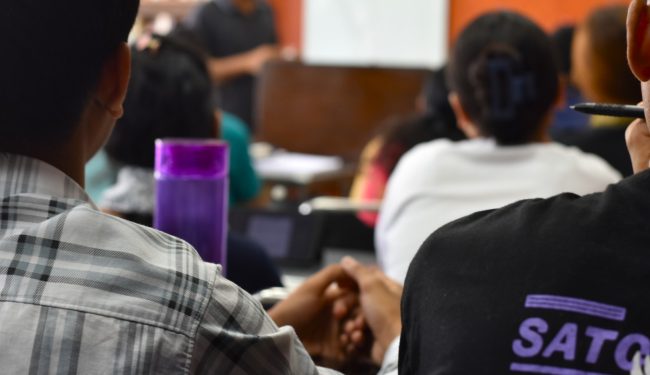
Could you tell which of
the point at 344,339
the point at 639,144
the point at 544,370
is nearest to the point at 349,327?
the point at 344,339

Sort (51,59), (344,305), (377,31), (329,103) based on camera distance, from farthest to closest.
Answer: (377,31), (329,103), (344,305), (51,59)

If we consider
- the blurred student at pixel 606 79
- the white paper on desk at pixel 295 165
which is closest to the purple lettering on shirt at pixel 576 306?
the blurred student at pixel 606 79

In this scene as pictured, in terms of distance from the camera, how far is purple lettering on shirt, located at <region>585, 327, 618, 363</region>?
78cm

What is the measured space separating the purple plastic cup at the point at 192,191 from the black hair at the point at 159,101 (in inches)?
21.4

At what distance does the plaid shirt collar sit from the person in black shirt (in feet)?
1.03

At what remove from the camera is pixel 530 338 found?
0.81m

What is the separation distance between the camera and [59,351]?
0.82m

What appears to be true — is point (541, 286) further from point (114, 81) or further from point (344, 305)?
point (344, 305)

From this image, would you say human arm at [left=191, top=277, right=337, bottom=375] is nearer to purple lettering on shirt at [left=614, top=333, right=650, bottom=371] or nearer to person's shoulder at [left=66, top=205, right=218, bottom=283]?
person's shoulder at [left=66, top=205, right=218, bottom=283]

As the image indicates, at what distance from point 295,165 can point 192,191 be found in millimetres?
2647

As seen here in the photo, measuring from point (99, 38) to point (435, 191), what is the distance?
1.26 meters

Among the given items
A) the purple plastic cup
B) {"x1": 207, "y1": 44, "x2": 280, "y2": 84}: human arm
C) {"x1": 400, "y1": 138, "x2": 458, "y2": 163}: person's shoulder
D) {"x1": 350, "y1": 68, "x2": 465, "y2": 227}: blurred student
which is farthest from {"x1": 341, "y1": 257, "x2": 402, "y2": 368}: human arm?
{"x1": 207, "y1": 44, "x2": 280, "y2": 84}: human arm

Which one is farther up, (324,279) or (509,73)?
(509,73)

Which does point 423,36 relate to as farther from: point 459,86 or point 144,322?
point 144,322
